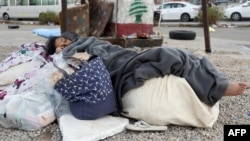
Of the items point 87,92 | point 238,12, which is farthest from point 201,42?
point 238,12

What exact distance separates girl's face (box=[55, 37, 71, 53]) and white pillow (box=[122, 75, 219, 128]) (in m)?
1.42

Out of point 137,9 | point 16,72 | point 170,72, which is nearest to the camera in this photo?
point 170,72

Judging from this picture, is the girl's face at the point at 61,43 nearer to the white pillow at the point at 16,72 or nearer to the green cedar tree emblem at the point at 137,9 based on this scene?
the white pillow at the point at 16,72

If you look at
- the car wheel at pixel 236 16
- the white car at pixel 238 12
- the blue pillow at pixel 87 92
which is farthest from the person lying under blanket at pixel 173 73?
the car wheel at pixel 236 16

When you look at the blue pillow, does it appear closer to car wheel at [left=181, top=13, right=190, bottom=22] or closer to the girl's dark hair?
the girl's dark hair

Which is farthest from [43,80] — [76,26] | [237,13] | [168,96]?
[237,13]

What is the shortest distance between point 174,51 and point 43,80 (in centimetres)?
132

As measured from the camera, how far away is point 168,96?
3707 millimetres

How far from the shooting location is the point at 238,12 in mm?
26922

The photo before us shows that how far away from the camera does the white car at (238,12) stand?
26625 mm

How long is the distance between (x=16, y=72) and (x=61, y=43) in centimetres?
79

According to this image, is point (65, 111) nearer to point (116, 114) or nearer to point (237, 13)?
point (116, 114)

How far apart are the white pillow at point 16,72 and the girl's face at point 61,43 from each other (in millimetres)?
324

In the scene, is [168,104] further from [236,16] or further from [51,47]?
[236,16]
